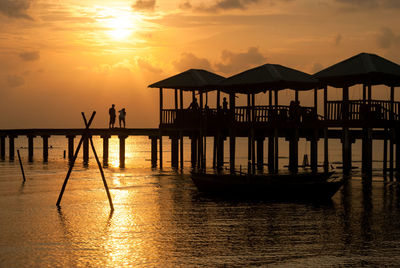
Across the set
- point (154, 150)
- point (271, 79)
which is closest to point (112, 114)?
point (154, 150)

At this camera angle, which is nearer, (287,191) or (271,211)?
(271,211)

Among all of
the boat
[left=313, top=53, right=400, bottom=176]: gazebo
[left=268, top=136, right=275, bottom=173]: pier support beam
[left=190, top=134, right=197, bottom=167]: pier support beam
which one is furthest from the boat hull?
[left=190, top=134, right=197, bottom=167]: pier support beam

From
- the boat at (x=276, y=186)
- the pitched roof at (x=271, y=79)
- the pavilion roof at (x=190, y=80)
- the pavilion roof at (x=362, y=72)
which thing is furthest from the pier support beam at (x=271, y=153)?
the boat at (x=276, y=186)

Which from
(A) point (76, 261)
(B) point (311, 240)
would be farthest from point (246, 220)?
(A) point (76, 261)

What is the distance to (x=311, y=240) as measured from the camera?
1698 cm

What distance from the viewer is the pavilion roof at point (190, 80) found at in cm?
3933

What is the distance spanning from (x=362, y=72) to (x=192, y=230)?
55.0ft

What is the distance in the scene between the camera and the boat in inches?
1021

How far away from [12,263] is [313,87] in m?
24.0

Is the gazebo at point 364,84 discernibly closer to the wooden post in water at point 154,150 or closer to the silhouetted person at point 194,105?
the silhouetted person at point 194,105

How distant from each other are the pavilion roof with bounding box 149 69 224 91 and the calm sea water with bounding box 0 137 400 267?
10537 millimetres

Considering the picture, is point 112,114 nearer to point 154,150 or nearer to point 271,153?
point 154,150

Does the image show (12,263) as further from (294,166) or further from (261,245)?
(294,166)

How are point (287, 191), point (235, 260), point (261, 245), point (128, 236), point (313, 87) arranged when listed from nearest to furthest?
point (235, 260) < point (261, 245) < point (128, 236) < point (287, 191) < point (313, 87)
